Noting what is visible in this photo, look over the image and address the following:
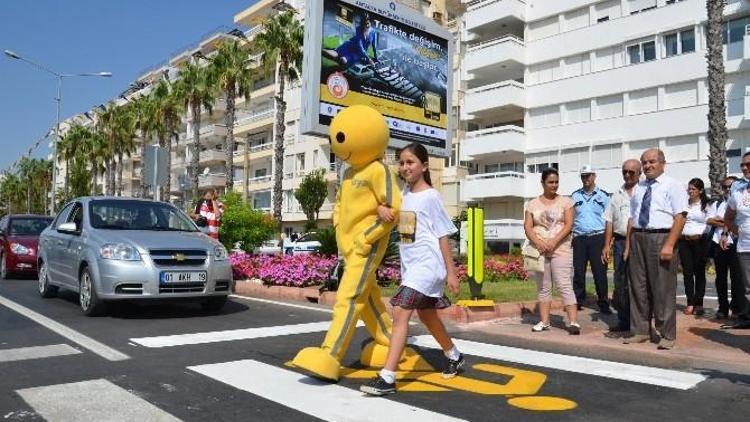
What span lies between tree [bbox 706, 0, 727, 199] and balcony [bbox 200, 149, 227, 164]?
160 feet

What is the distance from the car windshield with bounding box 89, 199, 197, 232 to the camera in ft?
29.9

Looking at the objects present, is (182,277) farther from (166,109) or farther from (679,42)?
(166,109)

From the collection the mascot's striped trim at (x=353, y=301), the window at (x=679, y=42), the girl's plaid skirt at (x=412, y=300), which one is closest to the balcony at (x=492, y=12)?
the window at (x=679, y=42)

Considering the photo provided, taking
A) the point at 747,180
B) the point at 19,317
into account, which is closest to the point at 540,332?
the point at 747,180

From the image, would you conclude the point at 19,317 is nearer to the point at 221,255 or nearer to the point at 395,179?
the point at 221,255

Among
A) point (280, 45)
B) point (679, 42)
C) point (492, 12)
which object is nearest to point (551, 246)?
point (280, 45)

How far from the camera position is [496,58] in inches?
1572

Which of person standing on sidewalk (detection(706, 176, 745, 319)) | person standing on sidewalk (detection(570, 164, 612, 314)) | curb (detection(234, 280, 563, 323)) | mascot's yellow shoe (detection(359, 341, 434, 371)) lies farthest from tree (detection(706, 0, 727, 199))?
mascot's yellow shoe (detection(359, 341, 434, 371))

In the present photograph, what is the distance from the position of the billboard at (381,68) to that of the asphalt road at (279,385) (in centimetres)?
583

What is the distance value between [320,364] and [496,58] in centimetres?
3761

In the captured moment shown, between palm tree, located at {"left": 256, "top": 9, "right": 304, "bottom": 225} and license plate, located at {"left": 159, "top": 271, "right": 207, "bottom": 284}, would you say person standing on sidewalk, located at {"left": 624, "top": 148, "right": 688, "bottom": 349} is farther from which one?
palm tree, located at {"left": 256, "top": 9, "right": 304, "bottom": 225}

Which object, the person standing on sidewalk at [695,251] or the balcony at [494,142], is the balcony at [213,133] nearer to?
the balcony at [494,142]

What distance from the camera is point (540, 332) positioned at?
719 centimetres

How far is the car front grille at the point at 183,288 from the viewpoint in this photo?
26.6 feet
